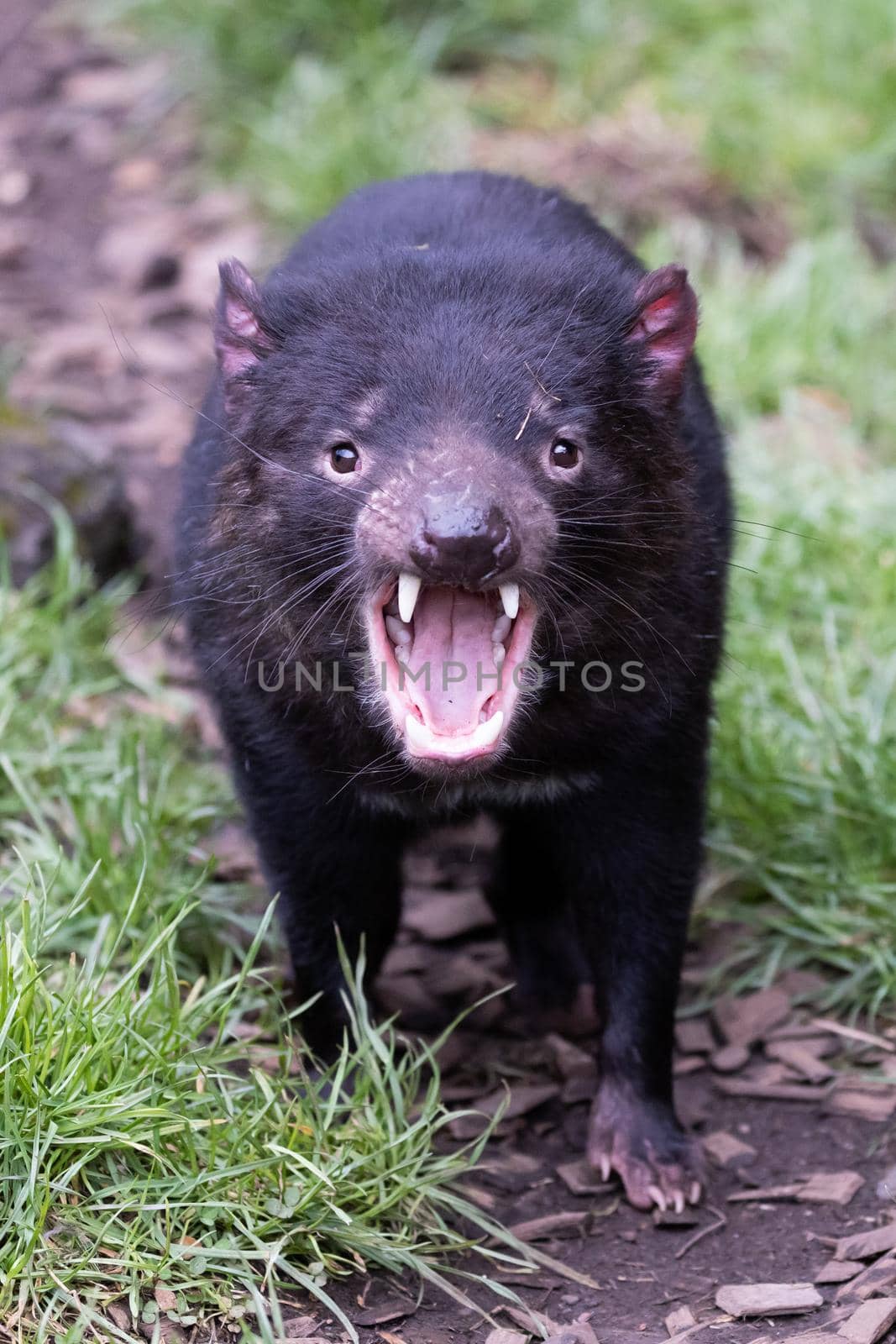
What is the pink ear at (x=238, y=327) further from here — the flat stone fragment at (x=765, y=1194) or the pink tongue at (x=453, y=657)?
the flat stone fragment at (x=765, y=1194)

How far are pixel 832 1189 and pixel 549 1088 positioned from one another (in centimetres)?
68

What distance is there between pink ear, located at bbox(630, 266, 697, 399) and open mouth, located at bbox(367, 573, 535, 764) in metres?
0.53

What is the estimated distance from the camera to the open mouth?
2691mm

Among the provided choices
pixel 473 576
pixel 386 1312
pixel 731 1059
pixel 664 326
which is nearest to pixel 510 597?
pixel 473 576

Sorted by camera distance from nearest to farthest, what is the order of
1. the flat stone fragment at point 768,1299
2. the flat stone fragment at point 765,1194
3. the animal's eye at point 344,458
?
the animal's eye at point 344,458, the flat stone fragment at point 768,1299, the flat stone fragment at point 765,1194

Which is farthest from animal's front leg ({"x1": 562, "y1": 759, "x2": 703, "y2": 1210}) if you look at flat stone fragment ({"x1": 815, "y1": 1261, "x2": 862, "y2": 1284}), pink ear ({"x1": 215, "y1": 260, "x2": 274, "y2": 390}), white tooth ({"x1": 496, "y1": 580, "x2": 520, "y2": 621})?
pink ear ({"x1": 215, "y1": 260, "x2": 274, "y2": 390})

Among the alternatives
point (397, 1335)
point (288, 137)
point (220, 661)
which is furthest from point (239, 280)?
point (288, 137)

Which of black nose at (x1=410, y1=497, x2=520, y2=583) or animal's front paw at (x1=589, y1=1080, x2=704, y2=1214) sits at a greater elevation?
black nose at (x1=410, y1=497, x2=520, y2=583)

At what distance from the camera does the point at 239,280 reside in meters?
2.99

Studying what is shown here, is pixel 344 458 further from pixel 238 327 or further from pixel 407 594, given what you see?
pixel 238 327

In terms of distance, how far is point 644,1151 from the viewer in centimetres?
334

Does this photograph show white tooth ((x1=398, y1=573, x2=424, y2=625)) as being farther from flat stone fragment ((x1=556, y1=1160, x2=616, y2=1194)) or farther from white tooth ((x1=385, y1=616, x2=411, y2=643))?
flat stone fragment ((x1=556, y1=1160, x2=616, y2=1194))

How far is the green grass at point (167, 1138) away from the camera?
262 cm

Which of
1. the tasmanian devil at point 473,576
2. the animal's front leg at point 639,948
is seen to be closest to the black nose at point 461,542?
the tasmanian devil at point 473,576
